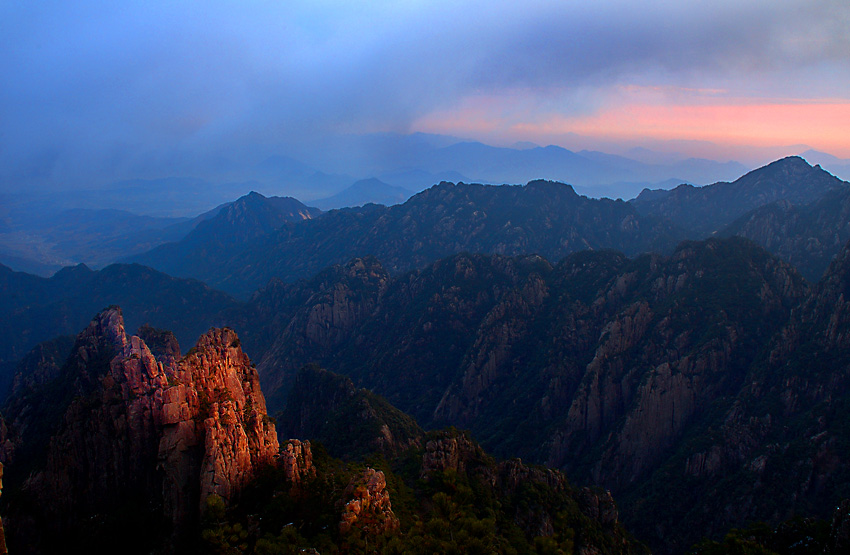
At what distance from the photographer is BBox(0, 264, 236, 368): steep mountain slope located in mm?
165000

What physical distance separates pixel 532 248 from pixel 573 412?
121886 mm

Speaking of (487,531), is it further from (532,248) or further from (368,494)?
(532,248)

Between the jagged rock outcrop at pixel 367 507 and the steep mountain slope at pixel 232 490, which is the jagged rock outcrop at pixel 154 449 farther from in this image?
the jagged rock outcrop at pixel 367 507

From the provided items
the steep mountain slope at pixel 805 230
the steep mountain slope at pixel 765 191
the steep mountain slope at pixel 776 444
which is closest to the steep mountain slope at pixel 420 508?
the steep mountain slope at pixel 776 444

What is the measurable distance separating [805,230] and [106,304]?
231923 millimetres

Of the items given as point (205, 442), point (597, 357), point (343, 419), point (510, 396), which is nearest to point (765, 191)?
point (597, 357)

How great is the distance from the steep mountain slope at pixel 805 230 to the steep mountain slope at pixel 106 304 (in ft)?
558

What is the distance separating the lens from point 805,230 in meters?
124

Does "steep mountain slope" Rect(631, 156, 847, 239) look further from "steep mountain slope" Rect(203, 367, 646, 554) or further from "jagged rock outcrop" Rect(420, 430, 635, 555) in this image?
"steep mountain slope" Rect(203, 367, 646, 554)

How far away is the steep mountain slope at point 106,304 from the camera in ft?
541

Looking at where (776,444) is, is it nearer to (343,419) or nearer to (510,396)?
(510,396)

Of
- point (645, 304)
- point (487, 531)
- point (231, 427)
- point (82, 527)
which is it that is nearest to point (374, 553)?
point (487, 531)

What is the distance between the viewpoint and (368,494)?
86.9ft

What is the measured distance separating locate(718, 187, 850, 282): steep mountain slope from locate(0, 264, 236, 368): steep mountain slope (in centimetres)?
17009
